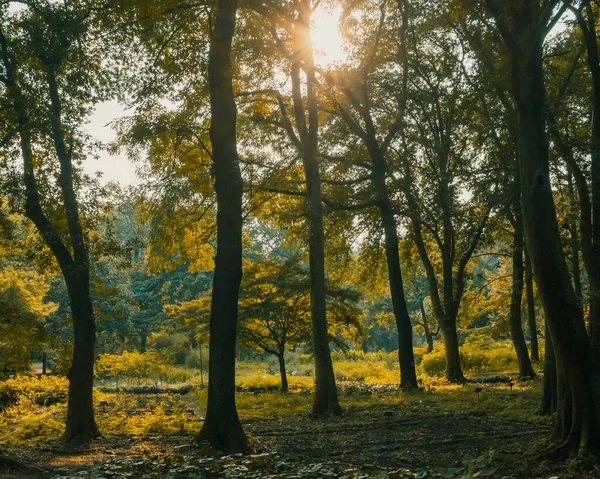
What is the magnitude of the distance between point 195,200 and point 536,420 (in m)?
12.2

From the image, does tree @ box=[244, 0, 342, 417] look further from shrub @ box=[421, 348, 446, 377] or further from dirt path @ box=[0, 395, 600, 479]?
shrub @ box=[421, 348, 446, 377]

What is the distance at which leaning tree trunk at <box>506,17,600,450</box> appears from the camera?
6879mm

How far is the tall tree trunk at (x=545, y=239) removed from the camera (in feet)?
22.6

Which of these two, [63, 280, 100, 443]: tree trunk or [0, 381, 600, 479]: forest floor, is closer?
[0, 381, 600, 479]: forest floor

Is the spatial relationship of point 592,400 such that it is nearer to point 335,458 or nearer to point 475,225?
point 335,458

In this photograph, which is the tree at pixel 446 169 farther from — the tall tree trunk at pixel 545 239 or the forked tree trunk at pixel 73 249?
the forked tree trunk at pixel 73 249

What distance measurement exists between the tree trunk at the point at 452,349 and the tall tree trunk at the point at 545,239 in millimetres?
13336

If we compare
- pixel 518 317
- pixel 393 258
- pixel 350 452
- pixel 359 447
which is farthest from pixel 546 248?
pixel 518 317

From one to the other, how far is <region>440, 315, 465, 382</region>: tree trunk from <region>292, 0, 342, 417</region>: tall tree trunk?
25.6ft

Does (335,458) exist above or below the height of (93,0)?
below

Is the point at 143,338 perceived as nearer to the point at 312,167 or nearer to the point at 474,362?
the point at 474,362

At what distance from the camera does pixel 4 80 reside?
1140 centimetres

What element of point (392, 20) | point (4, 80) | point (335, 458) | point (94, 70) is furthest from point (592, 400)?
point (392, 20)

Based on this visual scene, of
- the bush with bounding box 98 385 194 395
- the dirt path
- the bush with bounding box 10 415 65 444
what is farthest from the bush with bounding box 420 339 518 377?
the bush with bounding box 10 415 65 444
